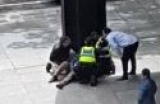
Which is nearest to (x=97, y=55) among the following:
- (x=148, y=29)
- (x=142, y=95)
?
(x=142, y=95)

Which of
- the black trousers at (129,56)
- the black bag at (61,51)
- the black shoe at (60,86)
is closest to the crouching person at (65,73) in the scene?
the black shoe at (60,86)

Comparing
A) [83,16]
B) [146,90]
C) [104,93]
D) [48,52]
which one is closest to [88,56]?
[104,93]

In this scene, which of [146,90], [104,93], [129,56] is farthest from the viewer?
[129,56]

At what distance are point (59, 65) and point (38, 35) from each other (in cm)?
338

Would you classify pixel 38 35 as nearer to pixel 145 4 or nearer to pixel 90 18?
pixel 90 18

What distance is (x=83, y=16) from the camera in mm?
18375

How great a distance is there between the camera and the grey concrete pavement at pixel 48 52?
1625 centimetres

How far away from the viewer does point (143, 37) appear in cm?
2030

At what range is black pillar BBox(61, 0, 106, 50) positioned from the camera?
59.9 feet

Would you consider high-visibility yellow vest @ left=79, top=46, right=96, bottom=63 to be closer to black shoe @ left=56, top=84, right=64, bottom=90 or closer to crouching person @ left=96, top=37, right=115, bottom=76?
crouching person @ left=96, top=37, right=115, bottom=76

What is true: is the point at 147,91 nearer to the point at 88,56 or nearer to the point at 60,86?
the point at 88,56

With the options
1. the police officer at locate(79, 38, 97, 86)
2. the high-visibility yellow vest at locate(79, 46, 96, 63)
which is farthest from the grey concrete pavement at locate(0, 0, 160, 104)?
the high-visibility yellow vest at locate(79, 46, 96, 63)

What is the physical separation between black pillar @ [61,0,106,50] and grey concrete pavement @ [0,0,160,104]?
1.10 m

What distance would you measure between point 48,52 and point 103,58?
8.28 ft
